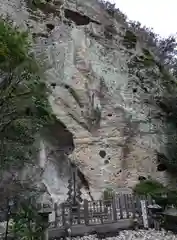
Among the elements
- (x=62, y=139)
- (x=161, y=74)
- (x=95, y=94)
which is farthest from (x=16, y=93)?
(x=161, y=74)

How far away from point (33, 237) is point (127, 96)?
8609 mm

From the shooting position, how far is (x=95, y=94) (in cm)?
1169

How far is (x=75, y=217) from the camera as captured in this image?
6.51m

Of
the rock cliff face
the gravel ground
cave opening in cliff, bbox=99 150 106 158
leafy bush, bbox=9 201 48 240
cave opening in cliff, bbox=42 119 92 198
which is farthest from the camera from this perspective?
cave opening in cliff, bbox=99 150 106 158

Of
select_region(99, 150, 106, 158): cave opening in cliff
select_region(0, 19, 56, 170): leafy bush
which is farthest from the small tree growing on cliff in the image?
select_region(99, 150, 106, 158): cave opening in cliff

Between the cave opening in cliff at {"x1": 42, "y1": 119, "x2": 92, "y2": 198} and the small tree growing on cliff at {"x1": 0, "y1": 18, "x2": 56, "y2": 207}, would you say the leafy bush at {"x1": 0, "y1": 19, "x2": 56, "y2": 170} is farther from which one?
the cave opening in cliff at {"x1": 42, "y1": 119, "x2": 92, "y2": 198}

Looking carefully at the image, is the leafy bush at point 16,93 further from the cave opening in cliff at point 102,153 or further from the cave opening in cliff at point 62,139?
the cave opening in cliff at point 102,153

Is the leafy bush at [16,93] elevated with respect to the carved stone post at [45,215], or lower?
elevated

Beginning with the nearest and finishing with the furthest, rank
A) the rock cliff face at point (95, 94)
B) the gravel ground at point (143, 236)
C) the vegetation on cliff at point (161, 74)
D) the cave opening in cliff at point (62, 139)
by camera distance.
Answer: the gravel ground at point (143, 236)
the cave opening in cliff at point (62, 139)
the rock cliff face at point (95, 94)
the vegetation on cliff at point (161, 74)

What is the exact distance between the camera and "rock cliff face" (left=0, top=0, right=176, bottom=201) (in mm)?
10453

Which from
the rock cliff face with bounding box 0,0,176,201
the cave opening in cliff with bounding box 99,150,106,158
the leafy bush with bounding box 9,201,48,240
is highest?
the rock cliff face with bounding box 0,0,176,201

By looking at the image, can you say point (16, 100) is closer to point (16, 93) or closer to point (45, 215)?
point (16, 93)

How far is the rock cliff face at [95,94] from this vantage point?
1045cm

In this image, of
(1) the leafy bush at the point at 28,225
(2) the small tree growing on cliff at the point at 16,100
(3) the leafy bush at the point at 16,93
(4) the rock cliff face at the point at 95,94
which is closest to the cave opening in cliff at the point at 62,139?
(4) the rock cliff face at the point at 95,94
